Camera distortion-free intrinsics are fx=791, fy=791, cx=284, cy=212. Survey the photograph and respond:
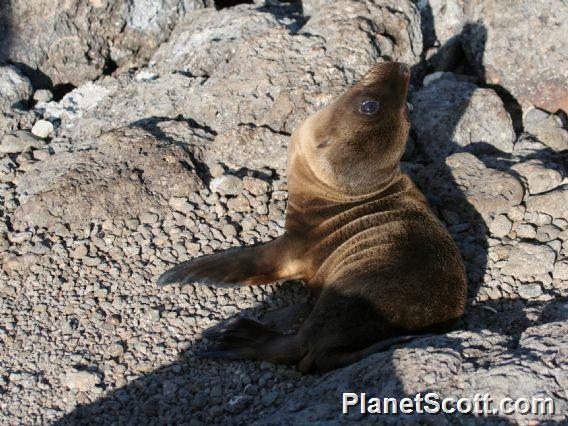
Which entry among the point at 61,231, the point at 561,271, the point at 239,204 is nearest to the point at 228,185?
the point at 239,204

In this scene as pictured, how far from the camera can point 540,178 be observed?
188 inches

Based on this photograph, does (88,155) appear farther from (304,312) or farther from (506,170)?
(506,170)

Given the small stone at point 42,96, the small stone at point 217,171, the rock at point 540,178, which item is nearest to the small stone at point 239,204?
the small stone at point 217,171

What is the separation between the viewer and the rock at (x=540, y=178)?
477cm

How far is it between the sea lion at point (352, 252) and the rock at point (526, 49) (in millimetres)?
1635

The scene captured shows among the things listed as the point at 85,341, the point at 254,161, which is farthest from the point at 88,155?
the point at 85,341

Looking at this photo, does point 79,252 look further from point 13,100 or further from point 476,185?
point 476,185

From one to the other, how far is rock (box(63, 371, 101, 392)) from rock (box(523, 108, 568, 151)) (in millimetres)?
3426

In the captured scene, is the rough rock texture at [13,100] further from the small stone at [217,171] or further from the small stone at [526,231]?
the small stone at [526,231]

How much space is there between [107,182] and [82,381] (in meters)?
1.38

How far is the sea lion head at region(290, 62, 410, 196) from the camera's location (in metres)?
4.39

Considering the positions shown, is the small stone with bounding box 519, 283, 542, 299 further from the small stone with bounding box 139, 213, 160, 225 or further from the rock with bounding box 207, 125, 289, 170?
the small stone with bounding box 139, 213, 160, 225

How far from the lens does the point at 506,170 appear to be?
16.3 ft

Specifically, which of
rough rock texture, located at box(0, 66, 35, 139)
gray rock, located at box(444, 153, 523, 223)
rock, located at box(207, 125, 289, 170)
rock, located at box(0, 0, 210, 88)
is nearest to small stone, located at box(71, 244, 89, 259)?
rock, located at box(207, 125, 289, 170)
